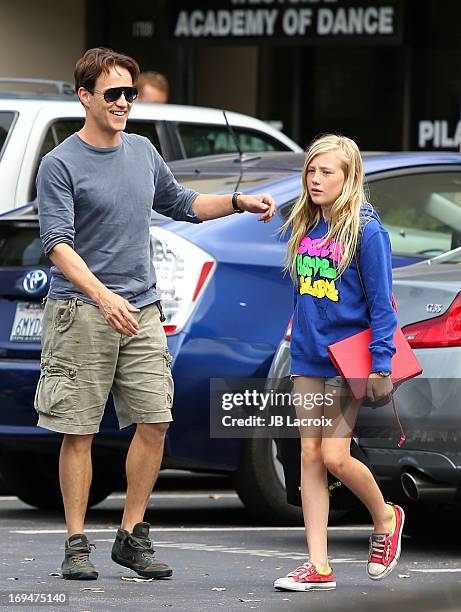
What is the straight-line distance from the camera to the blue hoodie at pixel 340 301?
5.81m

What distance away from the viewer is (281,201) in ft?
25.4

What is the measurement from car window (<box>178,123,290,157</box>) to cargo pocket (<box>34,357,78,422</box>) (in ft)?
14.2

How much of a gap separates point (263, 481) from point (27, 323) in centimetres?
127

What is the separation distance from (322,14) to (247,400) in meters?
8.27

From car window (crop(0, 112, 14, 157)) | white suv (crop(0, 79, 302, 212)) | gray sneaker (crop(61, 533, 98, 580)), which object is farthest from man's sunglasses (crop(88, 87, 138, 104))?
car window (crop(0, 112, 14, 157))

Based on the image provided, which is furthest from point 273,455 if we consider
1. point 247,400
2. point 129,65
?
point 129,65

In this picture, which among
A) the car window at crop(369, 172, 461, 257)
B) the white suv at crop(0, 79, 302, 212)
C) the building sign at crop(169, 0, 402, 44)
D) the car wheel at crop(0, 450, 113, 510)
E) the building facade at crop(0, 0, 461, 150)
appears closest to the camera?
the car window at crop(369, 172, 461, 257)

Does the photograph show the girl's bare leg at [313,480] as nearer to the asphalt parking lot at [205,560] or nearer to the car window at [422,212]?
the asphalt parking lot at [205,560]

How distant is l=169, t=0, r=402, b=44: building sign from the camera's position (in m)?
14.8

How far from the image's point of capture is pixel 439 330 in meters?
→ 6.43

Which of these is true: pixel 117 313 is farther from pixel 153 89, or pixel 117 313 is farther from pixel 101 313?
pixel 153 89

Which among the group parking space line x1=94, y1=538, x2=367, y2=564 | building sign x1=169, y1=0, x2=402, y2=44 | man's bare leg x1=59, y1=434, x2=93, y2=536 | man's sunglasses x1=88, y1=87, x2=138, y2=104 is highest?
building sign x1=169, y1=0, x2=402, y2=44

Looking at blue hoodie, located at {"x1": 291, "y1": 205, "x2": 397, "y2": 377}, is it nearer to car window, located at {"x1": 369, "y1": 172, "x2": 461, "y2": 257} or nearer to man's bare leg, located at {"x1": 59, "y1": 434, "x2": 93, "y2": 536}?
man's bare leg, located at {"x1": 59, "y1": 434, "x2": 93, "y2": 536}

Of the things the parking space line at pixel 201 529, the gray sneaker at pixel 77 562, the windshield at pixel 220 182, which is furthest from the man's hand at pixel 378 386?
the windshield at pixel 220 182
